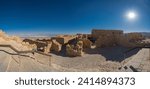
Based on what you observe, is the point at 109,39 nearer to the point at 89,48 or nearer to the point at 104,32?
the point at 89,48

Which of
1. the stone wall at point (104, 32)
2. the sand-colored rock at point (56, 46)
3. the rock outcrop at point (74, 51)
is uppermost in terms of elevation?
the stone wall at point (104, 32)

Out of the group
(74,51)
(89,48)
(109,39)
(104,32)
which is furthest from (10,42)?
(104,32)

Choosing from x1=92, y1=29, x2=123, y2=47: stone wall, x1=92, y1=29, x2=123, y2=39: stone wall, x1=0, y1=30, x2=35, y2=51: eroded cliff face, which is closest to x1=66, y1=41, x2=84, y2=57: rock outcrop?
x1=92, y1=29, x2=123, y2=47: stone wall

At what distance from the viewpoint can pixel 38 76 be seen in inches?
229

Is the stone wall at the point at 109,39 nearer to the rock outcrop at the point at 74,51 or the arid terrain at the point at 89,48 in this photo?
the arid terrain at the point at 89,48

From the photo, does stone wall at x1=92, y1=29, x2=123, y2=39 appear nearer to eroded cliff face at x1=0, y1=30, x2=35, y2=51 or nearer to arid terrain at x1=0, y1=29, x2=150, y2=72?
arid terrain at x1=0, y1=29, x2=150, y2=72

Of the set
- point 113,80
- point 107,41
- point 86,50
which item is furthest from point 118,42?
point 113,80

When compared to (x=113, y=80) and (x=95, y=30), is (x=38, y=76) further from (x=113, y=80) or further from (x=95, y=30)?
(x=95, y=30)

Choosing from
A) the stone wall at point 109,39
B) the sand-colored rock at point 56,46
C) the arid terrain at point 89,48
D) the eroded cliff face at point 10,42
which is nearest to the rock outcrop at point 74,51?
the arid terrain at point 89,48

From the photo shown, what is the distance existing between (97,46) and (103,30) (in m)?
3.08

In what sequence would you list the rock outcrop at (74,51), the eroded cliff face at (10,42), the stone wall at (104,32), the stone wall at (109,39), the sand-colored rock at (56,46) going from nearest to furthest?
the eroded cliff face at (10,42), the rock outcrop at (74,51), the sand-colored rock at (56,46), the stone wall at (109,39), the stone wall at (104,32)

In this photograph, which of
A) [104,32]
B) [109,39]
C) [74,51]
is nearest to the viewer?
[74,51]

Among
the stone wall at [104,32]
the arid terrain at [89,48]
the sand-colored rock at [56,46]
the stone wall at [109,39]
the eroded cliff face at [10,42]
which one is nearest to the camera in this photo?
the eroded cliff face at [10,42]

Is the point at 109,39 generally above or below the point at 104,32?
below
